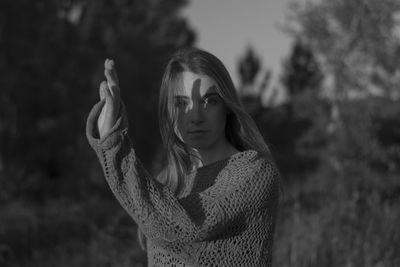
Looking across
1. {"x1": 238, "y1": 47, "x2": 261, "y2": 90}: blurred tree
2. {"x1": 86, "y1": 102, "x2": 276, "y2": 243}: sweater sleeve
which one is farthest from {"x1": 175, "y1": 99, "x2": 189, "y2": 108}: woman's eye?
{"x1": 238, "y1": 47, "x2": 261, "y2": 90}: blurred tree

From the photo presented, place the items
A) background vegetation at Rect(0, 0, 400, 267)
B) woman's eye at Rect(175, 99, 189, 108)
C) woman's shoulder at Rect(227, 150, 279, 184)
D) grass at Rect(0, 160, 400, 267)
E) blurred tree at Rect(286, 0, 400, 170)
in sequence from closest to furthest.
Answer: woman's shoulder at Rect(227, 150, 279, 184)
woman's eye at Rect(175, 99, 189, 108)
grass at Rect(0, 160, 400, 267)
background vegetation at Rect(0, 0, 400, 267)
blurred tree at Rect(286, 0, 400, 170)

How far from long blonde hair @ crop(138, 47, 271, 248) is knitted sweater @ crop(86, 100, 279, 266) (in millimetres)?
70

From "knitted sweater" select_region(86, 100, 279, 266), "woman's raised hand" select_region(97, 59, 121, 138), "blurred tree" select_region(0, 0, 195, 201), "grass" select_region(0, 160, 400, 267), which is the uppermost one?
"blurred tree" select_region(0, 0, 195, 201)

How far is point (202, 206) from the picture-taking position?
1359 mm

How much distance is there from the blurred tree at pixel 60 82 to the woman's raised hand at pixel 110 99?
8.16 metres

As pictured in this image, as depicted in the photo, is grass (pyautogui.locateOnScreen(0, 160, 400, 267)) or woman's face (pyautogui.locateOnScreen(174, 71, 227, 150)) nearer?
woman's face (pyautogui.locateOnScreen(174, 71, 227, 150))

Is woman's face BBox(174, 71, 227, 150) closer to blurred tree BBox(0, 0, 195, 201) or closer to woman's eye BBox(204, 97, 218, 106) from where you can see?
woman's eye BBox(204, 97, 218, 106)

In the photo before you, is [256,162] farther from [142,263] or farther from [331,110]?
[331,110]

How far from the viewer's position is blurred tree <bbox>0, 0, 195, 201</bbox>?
34.7 ft

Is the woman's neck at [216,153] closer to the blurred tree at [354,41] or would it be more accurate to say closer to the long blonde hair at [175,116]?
the long blonde hair at [175,116]

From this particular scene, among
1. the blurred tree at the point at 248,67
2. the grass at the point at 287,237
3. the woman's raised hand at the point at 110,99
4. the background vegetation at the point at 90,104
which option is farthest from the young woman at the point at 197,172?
the blurred tree at the point at 248,67

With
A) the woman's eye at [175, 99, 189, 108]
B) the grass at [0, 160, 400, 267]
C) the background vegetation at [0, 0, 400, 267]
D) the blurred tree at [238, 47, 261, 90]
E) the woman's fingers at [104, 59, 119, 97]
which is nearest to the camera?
the woman's fingers at [104, 59, 119, 97]

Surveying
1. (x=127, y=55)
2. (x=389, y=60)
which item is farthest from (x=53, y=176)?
(x=389, y=60)

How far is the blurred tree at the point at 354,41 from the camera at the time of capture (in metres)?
10.8
